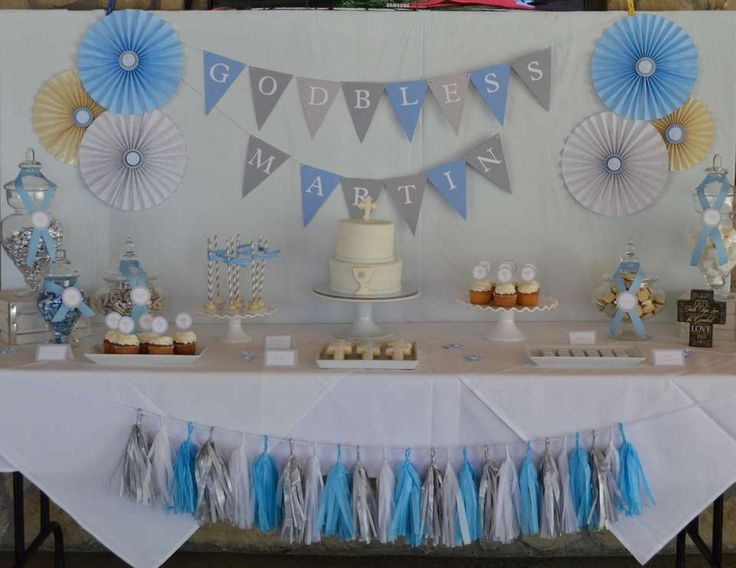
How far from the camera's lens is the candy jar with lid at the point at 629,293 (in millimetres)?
2445

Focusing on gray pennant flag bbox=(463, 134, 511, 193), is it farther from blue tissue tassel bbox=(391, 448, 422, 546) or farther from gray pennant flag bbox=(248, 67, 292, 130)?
blue tissue tassel bbox=(391, 448, 422, 546)

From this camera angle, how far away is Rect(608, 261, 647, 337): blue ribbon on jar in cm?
240

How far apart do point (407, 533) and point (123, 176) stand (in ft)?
3.93

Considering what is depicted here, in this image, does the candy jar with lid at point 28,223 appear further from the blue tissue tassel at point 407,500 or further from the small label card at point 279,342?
the blue tissue tassel at point 407,500

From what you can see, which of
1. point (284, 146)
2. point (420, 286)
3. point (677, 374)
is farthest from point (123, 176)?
point (677, 374)

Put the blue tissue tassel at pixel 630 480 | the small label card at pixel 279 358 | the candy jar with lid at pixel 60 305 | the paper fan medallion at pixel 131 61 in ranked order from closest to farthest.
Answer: the blue tissue tassel at pixel 630 480, the small label card at pixel 279 358, the candy jar with lid at pixel 60 305, the paper fan medallion at pixel 131 61

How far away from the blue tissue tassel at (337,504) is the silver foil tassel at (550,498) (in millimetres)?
403

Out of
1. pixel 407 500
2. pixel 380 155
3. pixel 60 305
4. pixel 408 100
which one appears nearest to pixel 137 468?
pixel 60 305

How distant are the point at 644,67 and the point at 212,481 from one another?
1505 mm

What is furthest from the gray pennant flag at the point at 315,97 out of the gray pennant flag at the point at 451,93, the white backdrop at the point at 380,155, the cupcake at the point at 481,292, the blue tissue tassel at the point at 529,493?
the blue tissue tassel at the point at 529,493

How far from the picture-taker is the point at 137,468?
212 cm

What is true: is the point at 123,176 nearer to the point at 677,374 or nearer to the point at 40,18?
the point at 40,18

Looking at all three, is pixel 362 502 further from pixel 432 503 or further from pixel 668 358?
pixel 668 358

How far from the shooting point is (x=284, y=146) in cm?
263
